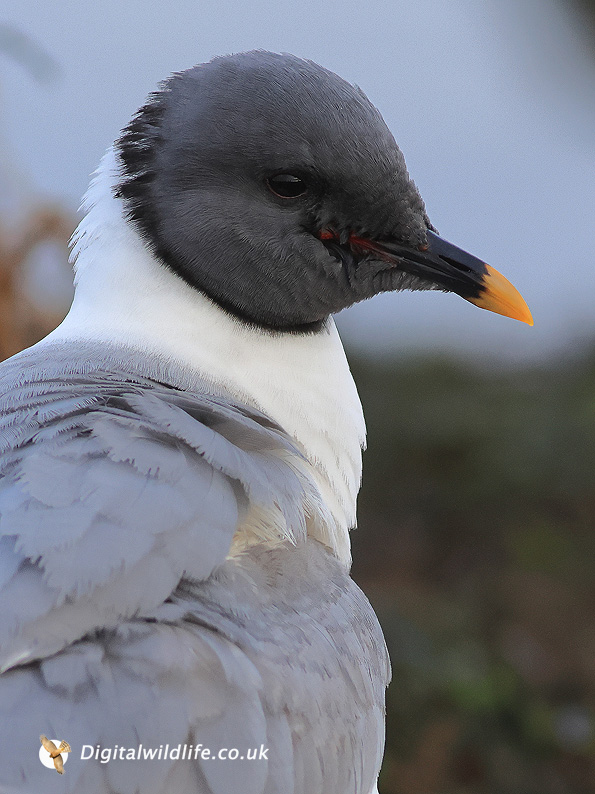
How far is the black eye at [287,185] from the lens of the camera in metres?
2.37

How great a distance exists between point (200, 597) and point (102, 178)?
1247 mm

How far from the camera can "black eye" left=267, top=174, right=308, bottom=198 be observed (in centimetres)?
237

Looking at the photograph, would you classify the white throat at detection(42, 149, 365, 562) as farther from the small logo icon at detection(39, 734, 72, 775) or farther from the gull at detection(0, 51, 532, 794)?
the small logo icon at detection(39, 734, 72, 775)

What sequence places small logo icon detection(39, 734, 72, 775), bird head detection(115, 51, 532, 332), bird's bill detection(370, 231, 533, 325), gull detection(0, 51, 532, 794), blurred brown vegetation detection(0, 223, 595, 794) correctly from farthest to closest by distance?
1. blurred brown vegetation detection(0, 223, 595, 794)
2. bird's bill detection(370, 231, 533, 325)
3. bird head detection(115, 51, 532, 332)
4. gull detection(0, 51, 532, 794)
5. small logo icon detection(39, 734, 72, 775)

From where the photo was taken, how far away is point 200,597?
1.71 metres

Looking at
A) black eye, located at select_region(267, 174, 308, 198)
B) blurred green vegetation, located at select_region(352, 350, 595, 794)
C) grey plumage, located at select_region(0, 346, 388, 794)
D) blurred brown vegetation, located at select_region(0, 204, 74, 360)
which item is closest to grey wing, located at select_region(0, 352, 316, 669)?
grey plumage, located at select_region(0, 346, 388, 794)

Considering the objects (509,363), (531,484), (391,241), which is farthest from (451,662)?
(509,363)

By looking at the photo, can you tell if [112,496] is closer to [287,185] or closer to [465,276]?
[287,185]

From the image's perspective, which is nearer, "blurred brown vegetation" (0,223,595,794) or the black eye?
the black eye

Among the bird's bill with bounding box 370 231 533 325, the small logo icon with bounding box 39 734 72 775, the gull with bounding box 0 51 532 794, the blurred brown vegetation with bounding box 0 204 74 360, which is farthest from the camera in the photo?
the blurred brown vegetation with bounding box 0 204 74 360

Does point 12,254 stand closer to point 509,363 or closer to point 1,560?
point 1,560

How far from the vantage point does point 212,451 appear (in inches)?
74.6

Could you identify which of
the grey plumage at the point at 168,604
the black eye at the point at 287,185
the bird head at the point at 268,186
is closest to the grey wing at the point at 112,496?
the grey plumage at the point at 168,604

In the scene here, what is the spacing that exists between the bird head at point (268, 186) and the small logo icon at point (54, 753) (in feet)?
3.98
